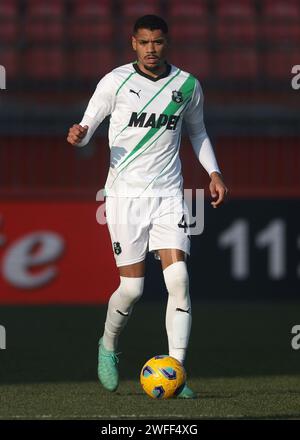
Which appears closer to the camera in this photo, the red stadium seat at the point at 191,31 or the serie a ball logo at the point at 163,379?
the serie a ball logo at the point at 163,379

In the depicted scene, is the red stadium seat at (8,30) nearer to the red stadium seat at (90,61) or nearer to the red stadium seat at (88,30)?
the red stadium seat at (88,30)

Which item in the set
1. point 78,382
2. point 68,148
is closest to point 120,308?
point 78,382

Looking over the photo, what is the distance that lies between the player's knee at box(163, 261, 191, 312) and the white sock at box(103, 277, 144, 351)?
0.23 metres

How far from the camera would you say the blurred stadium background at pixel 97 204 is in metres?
10.6

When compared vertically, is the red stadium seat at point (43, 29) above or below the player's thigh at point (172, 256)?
above

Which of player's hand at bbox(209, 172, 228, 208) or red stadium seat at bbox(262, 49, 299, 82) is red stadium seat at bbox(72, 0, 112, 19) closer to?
red stadium seat at bbox(262, 49, 299, 82)

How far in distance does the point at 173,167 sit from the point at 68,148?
17.1 ft

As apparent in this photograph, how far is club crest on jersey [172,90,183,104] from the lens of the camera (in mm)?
6465

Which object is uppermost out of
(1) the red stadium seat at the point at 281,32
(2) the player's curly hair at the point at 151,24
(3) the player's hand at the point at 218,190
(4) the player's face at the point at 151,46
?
(2) the player's curly hair at the point at 151,24
